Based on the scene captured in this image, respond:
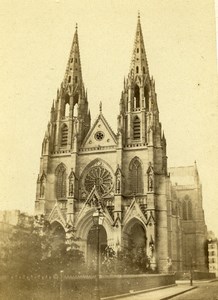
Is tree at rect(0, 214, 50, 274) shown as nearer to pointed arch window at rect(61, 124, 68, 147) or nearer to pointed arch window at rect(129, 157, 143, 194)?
pointed arch window at rect(129, 157, 143, 194)

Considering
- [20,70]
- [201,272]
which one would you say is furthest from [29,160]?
[201,272]

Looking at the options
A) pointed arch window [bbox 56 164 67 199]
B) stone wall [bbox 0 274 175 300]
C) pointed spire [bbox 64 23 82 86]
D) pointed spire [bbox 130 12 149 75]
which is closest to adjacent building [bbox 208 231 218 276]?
stone wall [bbox 0 274 175 300]

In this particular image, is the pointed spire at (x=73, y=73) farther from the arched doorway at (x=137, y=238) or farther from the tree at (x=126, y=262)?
the tree at (x=126, y=262)

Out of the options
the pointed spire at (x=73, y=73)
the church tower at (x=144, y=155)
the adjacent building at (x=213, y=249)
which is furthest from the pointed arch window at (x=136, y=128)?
the adjacent building at (x=213, y=249)

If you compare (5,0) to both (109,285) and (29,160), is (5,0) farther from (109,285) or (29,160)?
(109,285)

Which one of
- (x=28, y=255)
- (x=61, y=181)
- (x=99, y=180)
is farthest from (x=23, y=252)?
(x=61, y=181)
